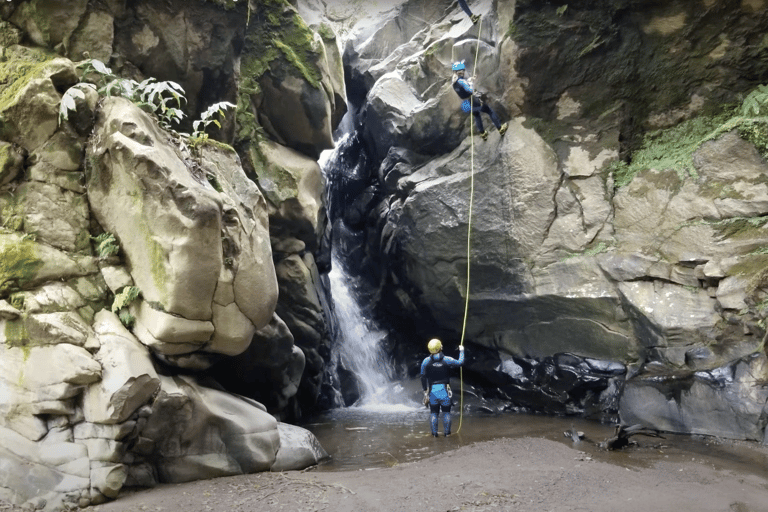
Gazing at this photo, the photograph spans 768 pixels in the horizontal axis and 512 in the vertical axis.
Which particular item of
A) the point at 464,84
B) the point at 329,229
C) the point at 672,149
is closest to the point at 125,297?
the point at 464,84

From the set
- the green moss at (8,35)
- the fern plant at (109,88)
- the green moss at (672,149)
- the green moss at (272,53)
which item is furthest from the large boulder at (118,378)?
the green moss at (672,149)

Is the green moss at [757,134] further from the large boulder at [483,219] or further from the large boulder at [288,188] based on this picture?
the large boulder at [288,188]

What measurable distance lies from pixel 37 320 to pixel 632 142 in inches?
461

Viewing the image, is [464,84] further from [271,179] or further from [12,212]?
[12,212]

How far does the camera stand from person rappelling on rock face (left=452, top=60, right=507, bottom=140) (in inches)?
495

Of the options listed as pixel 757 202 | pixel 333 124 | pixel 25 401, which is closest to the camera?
pixel 25 401

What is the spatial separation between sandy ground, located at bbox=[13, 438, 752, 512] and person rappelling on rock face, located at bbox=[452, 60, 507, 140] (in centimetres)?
804

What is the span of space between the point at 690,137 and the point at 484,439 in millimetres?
7612

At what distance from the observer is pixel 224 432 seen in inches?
293

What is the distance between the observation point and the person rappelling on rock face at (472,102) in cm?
1258

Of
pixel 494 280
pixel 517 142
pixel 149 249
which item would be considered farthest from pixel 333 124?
pixel 149 249

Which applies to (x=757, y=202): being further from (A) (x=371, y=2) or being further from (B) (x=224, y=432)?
(A) (x=371, y=2)

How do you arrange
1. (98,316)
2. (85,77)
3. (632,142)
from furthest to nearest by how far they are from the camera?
(632,142) → (85,77) → (98,316)

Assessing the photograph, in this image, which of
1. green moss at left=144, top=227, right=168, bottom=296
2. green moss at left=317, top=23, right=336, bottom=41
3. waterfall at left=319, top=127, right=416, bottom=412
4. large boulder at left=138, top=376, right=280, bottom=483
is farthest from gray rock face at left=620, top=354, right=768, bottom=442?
green moss at left=317, top=23, right=336, bottom=41
